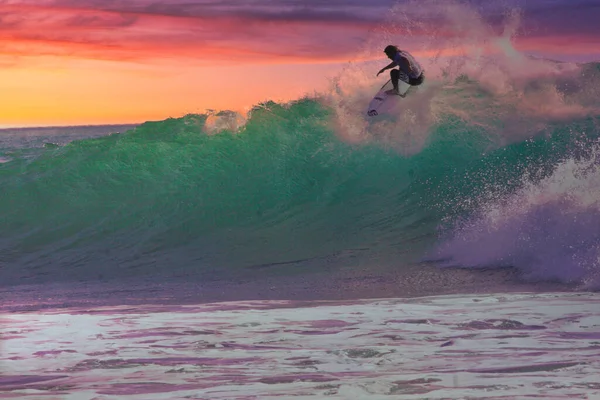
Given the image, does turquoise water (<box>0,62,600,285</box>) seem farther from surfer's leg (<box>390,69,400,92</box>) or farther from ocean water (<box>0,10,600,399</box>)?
surfer's leg (<box>390,69,400,92</box>)

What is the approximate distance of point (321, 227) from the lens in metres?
13.7

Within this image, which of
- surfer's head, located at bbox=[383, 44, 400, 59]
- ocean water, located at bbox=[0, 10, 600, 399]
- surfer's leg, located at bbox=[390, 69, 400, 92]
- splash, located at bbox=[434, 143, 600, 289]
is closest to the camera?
ocean water, located at bbox=[0, 10, 600, 399]

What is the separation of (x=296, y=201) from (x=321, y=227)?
1600 mm

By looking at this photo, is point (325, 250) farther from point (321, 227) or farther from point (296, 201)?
point (296, 201)

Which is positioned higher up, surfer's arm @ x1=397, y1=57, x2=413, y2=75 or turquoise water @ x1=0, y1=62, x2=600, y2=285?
surfer's arm @ x1=397, y1=57, x2=413, y2=75

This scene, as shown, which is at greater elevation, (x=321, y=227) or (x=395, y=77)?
(x=395, y=77)

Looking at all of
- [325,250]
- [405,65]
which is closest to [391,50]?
[405,65]

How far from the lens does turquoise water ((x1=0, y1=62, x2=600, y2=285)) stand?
1103 centimetres

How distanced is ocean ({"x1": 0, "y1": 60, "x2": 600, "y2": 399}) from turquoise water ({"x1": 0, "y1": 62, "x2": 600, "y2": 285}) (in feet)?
0.14

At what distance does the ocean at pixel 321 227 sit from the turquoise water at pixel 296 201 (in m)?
0.04

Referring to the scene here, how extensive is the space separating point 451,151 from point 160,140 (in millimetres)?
7078

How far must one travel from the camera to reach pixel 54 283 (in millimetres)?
10703

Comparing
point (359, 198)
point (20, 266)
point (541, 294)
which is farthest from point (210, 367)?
point (359, 198)

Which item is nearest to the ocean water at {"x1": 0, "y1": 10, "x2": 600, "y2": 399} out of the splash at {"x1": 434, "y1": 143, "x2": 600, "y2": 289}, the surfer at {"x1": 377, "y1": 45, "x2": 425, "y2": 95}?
the splash at {"x1": 434, "y1": 143, "x2": 600, "y2": 289}
